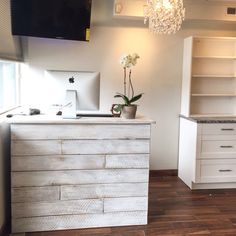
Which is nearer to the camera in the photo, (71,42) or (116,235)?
(116,235)

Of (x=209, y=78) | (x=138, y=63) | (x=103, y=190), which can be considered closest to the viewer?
(x=103, y=190)

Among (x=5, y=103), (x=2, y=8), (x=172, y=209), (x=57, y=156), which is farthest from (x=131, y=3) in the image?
(x=172, y=209)

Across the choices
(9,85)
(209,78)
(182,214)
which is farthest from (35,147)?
(209,78)

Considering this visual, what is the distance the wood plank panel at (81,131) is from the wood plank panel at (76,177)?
334mm

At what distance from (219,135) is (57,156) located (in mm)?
2271

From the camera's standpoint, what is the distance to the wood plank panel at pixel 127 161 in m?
2.90

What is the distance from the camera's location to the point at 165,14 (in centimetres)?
325

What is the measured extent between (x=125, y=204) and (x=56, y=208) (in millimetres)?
667

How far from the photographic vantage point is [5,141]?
9.32 feet

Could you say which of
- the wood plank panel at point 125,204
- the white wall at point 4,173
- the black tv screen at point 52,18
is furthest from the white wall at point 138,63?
the wood plank panel at point 125,204

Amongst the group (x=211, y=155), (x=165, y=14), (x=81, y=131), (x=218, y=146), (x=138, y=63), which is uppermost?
(x=165, y=14)

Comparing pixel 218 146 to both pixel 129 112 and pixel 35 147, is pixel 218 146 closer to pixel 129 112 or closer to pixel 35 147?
pixel 129 112

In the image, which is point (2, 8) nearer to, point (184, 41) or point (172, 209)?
point (184, 41)

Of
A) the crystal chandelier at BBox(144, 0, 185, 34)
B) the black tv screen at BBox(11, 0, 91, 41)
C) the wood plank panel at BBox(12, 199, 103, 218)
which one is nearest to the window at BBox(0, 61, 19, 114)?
the black tv screen at BBox(11, 0, 91, 41)
